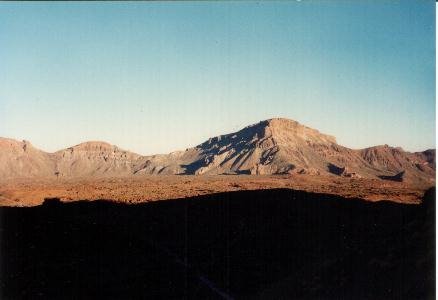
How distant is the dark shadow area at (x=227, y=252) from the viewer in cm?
1371

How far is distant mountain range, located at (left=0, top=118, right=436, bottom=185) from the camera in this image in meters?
110

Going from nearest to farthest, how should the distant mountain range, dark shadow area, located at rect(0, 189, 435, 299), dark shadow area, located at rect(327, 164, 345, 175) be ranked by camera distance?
dark shadow area, located at rect(0, 189, 435, 299) → dark shadow area, located at rect(327, 164, 345, 175) → the distant mountain range

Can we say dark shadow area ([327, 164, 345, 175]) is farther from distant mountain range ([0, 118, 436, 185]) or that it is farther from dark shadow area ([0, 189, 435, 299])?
dark shadow area ([0, 189, 435, 299])

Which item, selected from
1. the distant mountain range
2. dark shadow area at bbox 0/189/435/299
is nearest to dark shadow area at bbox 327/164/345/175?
the distant mountain range

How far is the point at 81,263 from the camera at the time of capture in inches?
758

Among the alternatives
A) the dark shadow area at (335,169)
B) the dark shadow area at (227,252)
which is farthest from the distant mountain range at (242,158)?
the dark shadow area at (227,252)

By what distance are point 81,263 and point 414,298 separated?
1504 cm

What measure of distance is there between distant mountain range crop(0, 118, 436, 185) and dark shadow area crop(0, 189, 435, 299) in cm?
6857

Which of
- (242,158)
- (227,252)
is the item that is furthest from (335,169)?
(227,252)

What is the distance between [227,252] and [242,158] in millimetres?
93954

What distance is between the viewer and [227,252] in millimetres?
22594

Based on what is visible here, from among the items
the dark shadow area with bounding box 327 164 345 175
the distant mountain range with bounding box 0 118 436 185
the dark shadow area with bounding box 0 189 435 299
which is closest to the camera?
the dark shadow area with bounding box 0 189 435 299

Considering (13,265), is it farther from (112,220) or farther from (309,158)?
(309,158)

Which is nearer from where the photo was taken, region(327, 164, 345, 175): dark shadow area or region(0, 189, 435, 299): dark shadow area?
region(0, 189, 435, 299): dark shadow area
